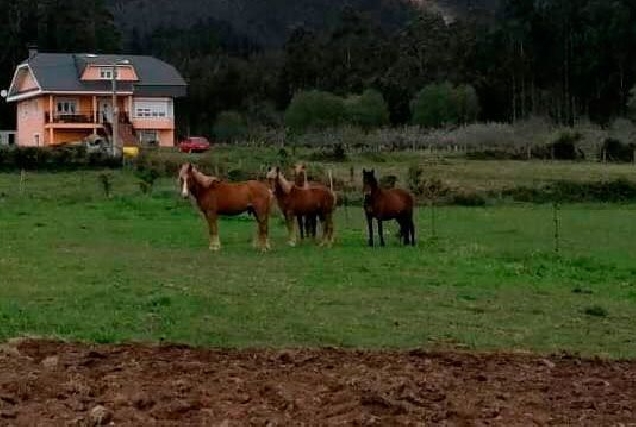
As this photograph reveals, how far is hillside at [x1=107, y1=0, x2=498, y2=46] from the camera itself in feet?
605

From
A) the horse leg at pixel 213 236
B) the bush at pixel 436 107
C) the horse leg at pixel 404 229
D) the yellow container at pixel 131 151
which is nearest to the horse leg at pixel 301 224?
the horse leg at pixel 404 229

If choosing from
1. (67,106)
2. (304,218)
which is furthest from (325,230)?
(67,106)

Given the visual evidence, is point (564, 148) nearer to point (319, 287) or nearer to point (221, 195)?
point (221, 195)

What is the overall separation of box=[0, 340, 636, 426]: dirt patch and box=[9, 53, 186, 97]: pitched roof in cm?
7178

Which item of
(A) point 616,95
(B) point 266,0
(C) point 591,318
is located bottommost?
→ (C) point 591,318

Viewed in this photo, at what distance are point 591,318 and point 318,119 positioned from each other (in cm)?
7312

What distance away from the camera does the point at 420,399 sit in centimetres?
1012

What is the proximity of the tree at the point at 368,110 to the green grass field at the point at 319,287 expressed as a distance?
5425cm

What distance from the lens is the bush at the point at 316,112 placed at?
89.4m

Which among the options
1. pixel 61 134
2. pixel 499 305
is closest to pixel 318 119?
pixel 61 134

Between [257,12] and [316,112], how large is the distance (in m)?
105

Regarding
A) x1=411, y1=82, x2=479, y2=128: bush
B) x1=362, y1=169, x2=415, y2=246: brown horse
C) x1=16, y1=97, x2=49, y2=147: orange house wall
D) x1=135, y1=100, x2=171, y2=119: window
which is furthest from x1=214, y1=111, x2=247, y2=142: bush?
x1=362, y1=169, x2=415, y2=246: brown horse

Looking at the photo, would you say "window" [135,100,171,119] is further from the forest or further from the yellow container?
the yellow container

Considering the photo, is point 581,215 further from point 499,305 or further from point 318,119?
point 318,119
